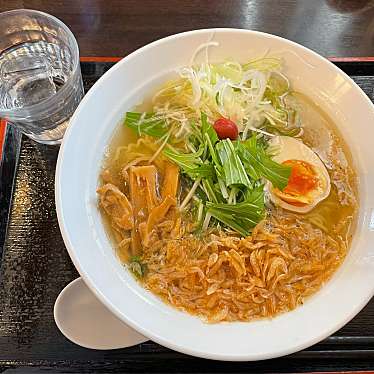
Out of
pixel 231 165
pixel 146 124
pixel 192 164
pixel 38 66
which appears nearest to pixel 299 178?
pixel 231 165

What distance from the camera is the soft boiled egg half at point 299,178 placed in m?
1.84

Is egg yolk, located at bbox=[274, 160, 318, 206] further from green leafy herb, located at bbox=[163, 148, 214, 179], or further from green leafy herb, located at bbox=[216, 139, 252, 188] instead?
green leafy herb, located at bbox=[163, 148, 214, 179]

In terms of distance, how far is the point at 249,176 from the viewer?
5.89 feet

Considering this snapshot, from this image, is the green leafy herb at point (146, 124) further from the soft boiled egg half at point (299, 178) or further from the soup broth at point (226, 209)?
the soft boiled egg half at point (299, 178)

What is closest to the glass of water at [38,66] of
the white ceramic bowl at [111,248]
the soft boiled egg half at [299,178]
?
the white ceramic bowl at [111,248]

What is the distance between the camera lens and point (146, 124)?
6.34 ft

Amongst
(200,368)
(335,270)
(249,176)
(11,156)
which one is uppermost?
(249,176)

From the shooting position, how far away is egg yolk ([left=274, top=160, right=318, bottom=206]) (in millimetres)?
1836

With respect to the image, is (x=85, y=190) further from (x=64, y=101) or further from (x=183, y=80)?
(x=183, y=80)

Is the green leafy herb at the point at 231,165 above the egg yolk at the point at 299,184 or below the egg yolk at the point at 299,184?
above

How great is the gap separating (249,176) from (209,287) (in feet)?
1.38

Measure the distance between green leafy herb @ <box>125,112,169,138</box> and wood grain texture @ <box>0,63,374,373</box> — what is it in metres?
0.46

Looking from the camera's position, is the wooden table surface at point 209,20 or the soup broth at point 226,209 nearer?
the soup broth at point 226,209

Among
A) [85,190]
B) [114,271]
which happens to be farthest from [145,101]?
[114,271]
